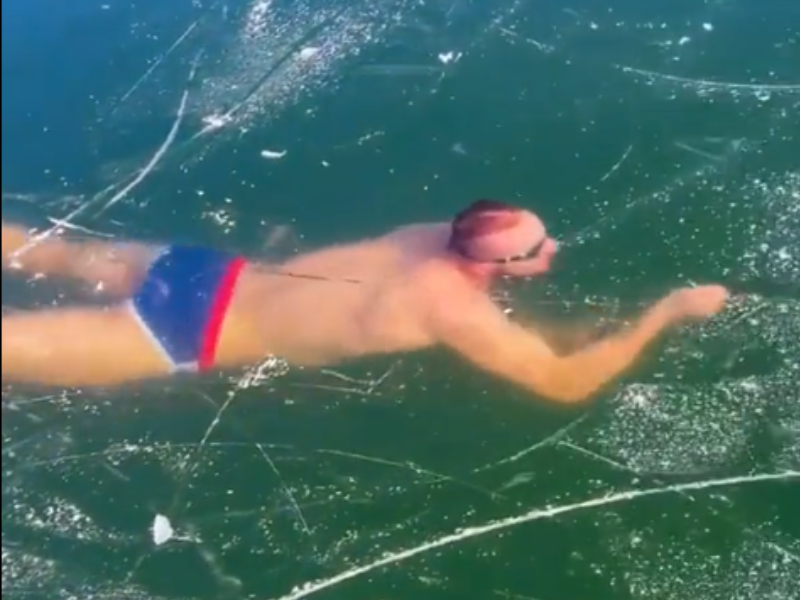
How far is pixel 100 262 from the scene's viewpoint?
2285mm

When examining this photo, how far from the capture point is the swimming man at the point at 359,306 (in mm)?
2213

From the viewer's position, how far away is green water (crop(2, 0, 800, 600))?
6.74ft

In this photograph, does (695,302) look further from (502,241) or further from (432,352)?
(432,352)

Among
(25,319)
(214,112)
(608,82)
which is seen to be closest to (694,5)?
(608,82)

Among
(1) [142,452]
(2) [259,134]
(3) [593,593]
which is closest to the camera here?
(3) [593,593]

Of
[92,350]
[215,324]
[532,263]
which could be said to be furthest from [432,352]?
[92,350]

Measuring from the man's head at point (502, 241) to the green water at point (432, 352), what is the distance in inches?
2.1

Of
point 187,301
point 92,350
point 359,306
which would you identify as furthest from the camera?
point 359,306

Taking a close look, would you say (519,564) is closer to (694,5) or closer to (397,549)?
(397,549)

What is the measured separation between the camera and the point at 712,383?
2.24m

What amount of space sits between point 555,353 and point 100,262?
2.85ft

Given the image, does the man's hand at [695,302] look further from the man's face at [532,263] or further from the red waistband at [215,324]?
the red waistband at [215,324]

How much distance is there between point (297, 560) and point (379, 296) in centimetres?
55

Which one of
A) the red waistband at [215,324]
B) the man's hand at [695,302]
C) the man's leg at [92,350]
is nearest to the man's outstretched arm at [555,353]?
the man's hand at [695,302]
